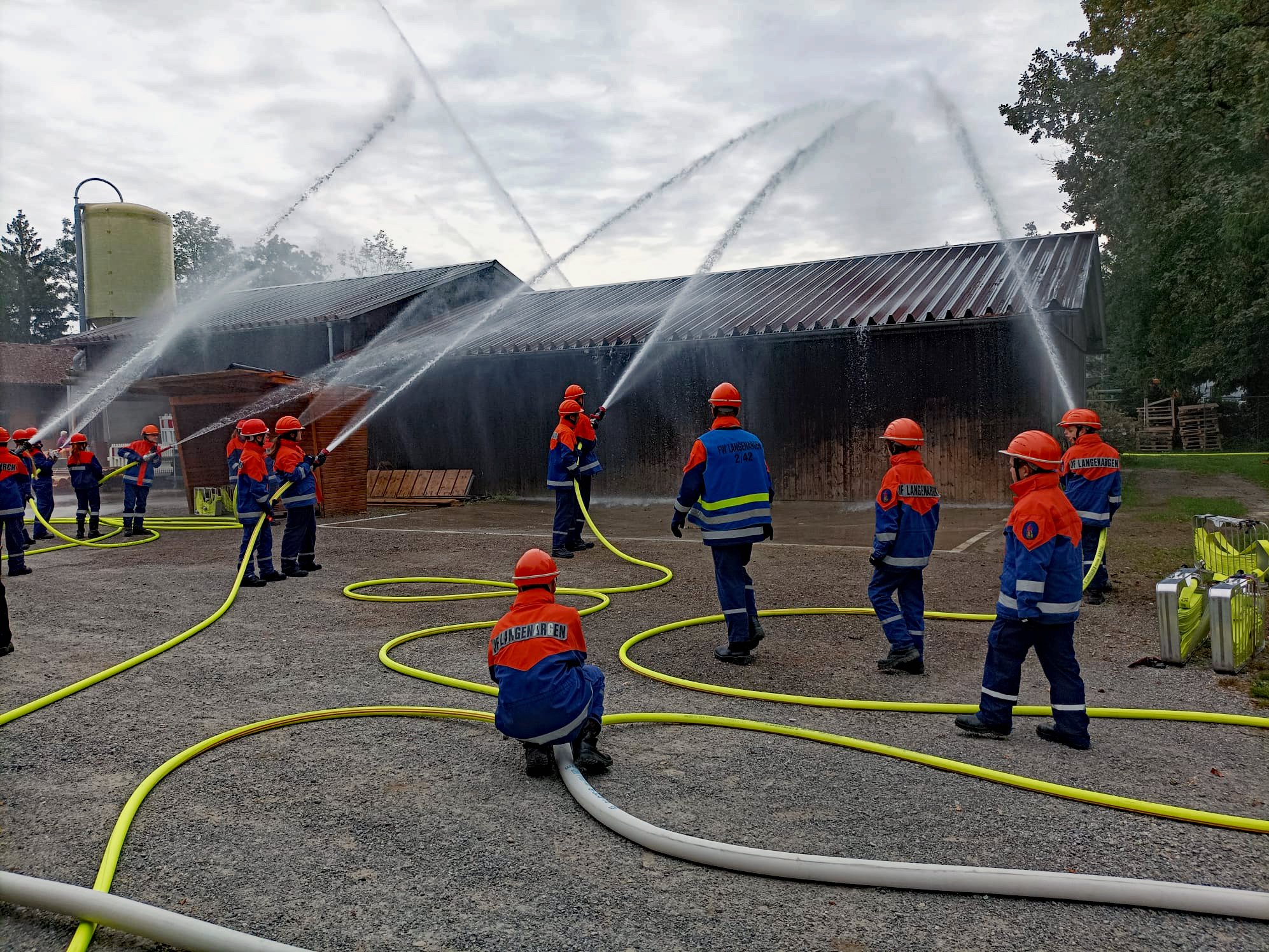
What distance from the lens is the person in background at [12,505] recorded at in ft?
32.4

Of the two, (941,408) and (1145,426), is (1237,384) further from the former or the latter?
(941,408)

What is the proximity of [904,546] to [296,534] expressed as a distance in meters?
7.08

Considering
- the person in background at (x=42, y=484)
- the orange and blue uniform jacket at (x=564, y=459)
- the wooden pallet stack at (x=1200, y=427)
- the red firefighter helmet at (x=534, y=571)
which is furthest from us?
the wooden pallet stack at (x=1200, y=427)

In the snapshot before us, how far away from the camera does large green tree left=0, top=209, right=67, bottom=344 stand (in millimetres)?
63188

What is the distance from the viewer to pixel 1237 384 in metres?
33.8

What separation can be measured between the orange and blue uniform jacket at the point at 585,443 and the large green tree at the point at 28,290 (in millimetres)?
69059

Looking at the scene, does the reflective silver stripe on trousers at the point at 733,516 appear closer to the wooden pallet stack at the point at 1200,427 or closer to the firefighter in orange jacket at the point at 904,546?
the firefighter in orange jacket at the point at 904,546

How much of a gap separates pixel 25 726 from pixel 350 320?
633 inches

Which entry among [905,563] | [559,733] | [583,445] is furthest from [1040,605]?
[583,445]

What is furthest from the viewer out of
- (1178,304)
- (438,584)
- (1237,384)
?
(1237,384)

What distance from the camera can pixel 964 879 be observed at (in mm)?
2916

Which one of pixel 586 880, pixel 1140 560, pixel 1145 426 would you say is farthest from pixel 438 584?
pixel 1145 426

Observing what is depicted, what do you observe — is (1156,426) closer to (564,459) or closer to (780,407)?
(780,407)

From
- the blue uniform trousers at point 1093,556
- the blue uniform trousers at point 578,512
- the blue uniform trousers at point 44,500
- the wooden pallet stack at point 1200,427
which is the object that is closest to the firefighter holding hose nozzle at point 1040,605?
the blue uniform trousers at point 1093,556
